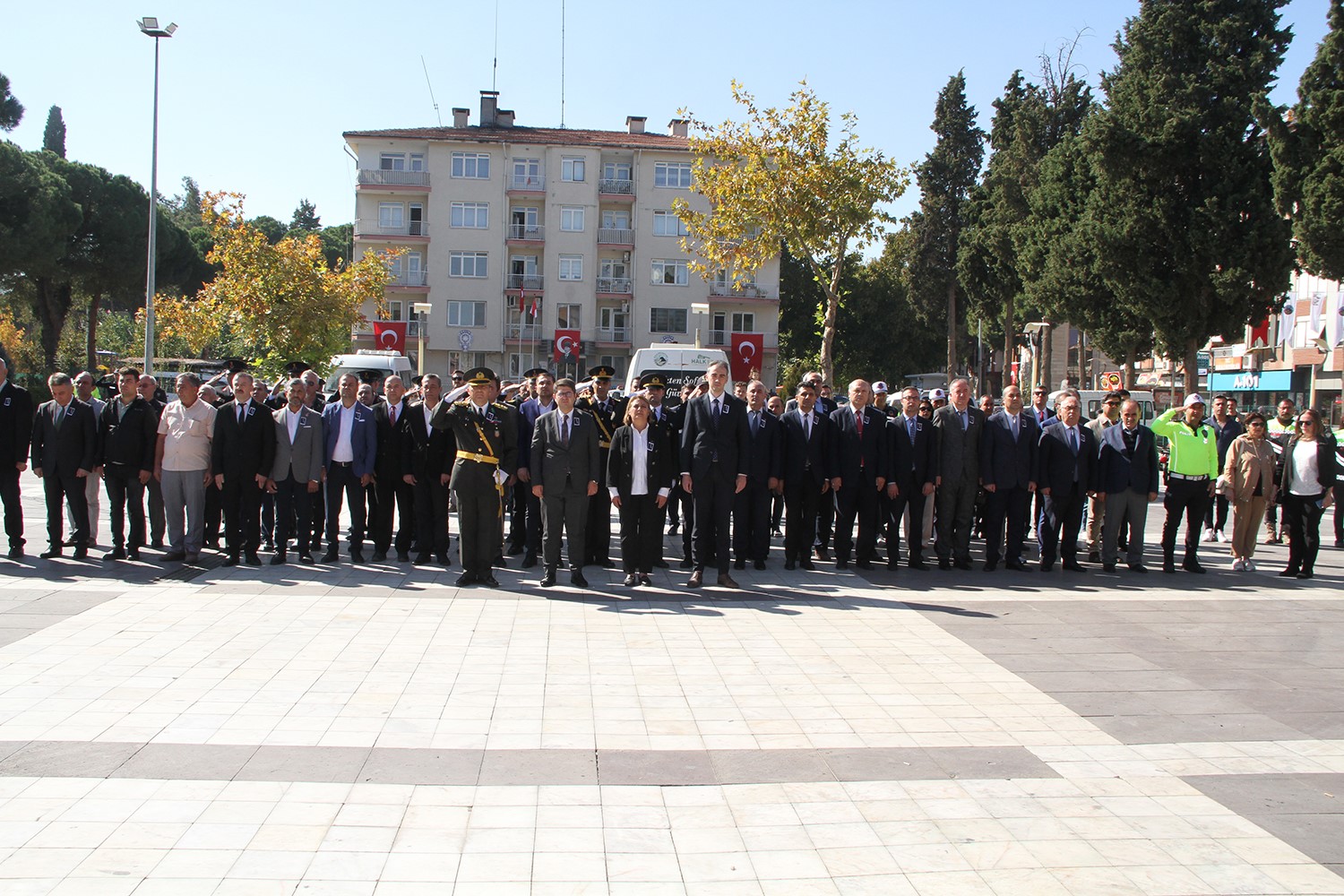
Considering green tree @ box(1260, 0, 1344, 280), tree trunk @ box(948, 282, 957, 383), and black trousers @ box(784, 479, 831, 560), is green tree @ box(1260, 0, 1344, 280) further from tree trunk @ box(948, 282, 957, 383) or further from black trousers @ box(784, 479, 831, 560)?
tree trunk @ box(948, 282, 957, 383)

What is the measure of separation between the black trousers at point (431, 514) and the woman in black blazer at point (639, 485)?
2.11 m

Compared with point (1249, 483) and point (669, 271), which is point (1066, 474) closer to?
point (1249, 483)

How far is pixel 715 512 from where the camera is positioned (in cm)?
1095

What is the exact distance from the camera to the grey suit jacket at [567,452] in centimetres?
1059

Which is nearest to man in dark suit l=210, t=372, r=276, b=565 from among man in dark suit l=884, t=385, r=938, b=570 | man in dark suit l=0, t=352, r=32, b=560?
man in dark suit l=0, t=352, r=32, b=560

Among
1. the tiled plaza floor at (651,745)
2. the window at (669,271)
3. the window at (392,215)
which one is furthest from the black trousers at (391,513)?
the window at (392,215)

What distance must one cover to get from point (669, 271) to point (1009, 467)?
161ft

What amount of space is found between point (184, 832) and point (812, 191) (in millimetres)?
21928

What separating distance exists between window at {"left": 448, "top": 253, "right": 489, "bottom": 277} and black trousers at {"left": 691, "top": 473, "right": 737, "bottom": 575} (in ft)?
165

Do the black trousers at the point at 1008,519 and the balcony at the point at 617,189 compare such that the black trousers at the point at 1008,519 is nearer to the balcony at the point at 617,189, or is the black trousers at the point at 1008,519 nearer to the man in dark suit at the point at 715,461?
the man in dark suit at the point at 715,461

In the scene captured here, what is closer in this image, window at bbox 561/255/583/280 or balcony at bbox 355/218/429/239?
balcony at bbox 355/218/429/239

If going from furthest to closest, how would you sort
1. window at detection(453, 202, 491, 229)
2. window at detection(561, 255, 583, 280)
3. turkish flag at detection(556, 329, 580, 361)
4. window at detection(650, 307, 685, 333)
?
window at detection(650, 307, 685, 333) < window at detection(561, 255, 583, 280) < window at detection(453, 202, 491, 229) < turkish flag at detection(556, 329, 580, 361)

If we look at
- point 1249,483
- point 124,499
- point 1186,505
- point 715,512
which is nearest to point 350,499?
point 124,499

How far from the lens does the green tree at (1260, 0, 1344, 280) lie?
21203mm
